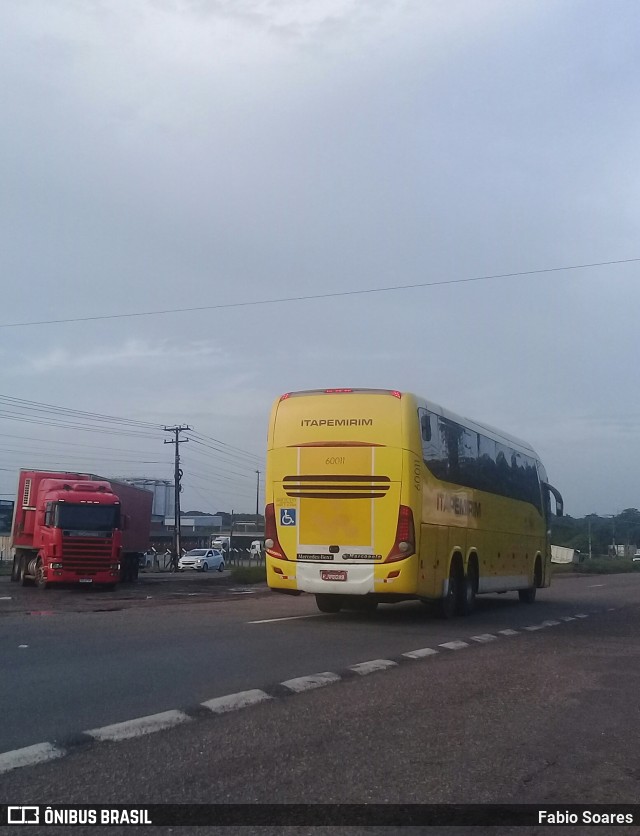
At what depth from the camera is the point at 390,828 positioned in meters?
5.01

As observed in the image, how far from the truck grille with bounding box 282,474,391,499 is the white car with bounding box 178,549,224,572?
4351cm

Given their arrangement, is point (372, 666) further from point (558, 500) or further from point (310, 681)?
point (558, 500)

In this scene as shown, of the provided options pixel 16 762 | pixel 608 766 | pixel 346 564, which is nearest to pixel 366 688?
pixel 608 766

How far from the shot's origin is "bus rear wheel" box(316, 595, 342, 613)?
697 inches

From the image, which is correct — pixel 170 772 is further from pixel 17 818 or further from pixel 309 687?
pixel 309 687

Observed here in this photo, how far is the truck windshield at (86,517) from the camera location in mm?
→ 28266

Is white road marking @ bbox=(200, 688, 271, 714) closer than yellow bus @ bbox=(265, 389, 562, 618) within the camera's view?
Yes

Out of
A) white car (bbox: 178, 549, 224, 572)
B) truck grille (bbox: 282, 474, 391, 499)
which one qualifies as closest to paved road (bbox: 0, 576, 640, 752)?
truck grille (bbox: 282, 474, 391, 499)

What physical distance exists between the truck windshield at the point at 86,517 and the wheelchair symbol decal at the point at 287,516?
46.6 ft

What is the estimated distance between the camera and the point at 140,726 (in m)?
6.98

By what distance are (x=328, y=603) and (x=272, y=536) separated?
266 centimetres

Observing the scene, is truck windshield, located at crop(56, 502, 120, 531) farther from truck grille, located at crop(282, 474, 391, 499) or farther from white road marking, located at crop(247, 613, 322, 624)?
truck grille, located at crop(282, 474, 391, 499)

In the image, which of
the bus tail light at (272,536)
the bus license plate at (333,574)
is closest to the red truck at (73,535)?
the bus tail light at (272,536)

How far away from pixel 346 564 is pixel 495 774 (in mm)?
9224
